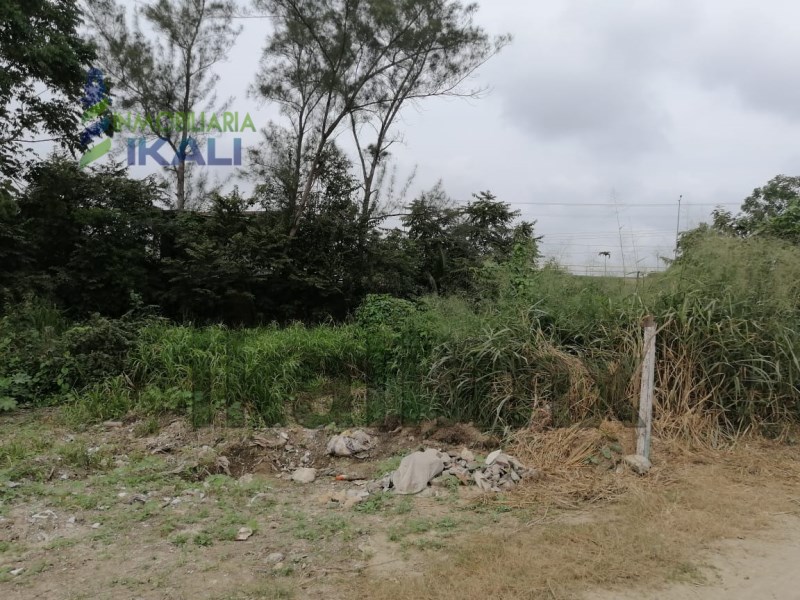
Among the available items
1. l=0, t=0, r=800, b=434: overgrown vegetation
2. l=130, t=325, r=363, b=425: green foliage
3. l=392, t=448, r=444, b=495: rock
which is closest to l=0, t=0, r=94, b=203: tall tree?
l=0, t=0, r=800, b=434: overgrown vegetation

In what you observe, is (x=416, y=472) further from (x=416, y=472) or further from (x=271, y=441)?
(x=271, y=441)

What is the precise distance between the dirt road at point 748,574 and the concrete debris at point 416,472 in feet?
5.15

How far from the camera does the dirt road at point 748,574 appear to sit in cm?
241

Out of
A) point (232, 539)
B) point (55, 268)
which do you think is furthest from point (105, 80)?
point (232, 539)

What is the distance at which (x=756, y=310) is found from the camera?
15.4 ft

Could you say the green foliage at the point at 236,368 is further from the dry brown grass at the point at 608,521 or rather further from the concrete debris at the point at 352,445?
the dry brown grass at the point at 608,521

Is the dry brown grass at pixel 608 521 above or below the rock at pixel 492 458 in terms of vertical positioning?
below

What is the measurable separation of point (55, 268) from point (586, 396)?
30.6 feet

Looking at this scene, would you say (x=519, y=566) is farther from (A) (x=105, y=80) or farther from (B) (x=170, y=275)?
(A) (x=105, y=80)

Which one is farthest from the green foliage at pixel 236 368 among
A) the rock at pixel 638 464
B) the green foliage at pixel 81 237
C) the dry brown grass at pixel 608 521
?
the rock at pixel 638 464

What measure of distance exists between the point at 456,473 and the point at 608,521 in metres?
1.11

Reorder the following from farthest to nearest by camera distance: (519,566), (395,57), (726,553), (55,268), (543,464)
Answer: (395,57), (55,268), (543,464), (726,553), (519,566)

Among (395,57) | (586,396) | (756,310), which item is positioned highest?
(395,57)

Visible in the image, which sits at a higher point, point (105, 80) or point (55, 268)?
point (105, 80)
